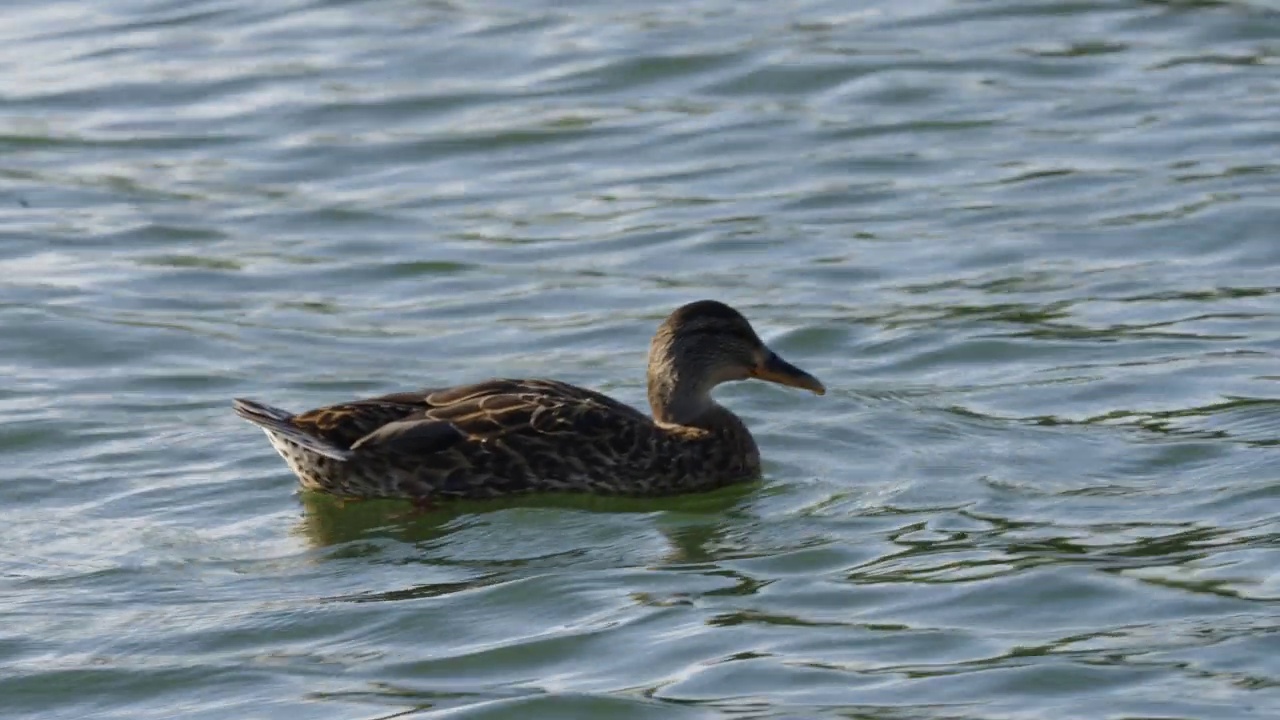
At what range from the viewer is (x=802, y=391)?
12195mm

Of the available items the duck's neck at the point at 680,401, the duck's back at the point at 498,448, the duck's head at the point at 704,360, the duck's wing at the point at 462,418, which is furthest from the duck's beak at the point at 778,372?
the duck's wing at the point at 462,418

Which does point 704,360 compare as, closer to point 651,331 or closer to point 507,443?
point 507,443

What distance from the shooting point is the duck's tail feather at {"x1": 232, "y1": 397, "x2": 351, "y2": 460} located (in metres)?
10.3

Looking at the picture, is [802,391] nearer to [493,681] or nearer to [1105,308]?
[1105,308]

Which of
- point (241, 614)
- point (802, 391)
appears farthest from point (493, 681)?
point (802, 391)

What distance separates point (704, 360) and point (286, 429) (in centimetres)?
196

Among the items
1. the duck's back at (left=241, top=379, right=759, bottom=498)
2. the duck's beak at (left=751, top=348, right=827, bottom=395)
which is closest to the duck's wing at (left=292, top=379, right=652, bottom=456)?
the duck's back at (left=241, top=379, right=759, bottom=498)

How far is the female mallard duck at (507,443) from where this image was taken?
34.6ft

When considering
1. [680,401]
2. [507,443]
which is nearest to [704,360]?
[680,401]

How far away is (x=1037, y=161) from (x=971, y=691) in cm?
852

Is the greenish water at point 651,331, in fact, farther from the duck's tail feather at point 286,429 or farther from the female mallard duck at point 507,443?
the duck's tail feather at point 286,429

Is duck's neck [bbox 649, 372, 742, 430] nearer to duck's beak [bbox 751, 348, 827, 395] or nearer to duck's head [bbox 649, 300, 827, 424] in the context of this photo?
duck's head [bbox 649, 300, 827, 424]

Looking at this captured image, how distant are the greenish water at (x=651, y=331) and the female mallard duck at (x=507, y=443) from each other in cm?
13

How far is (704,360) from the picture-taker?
37.1 ft
